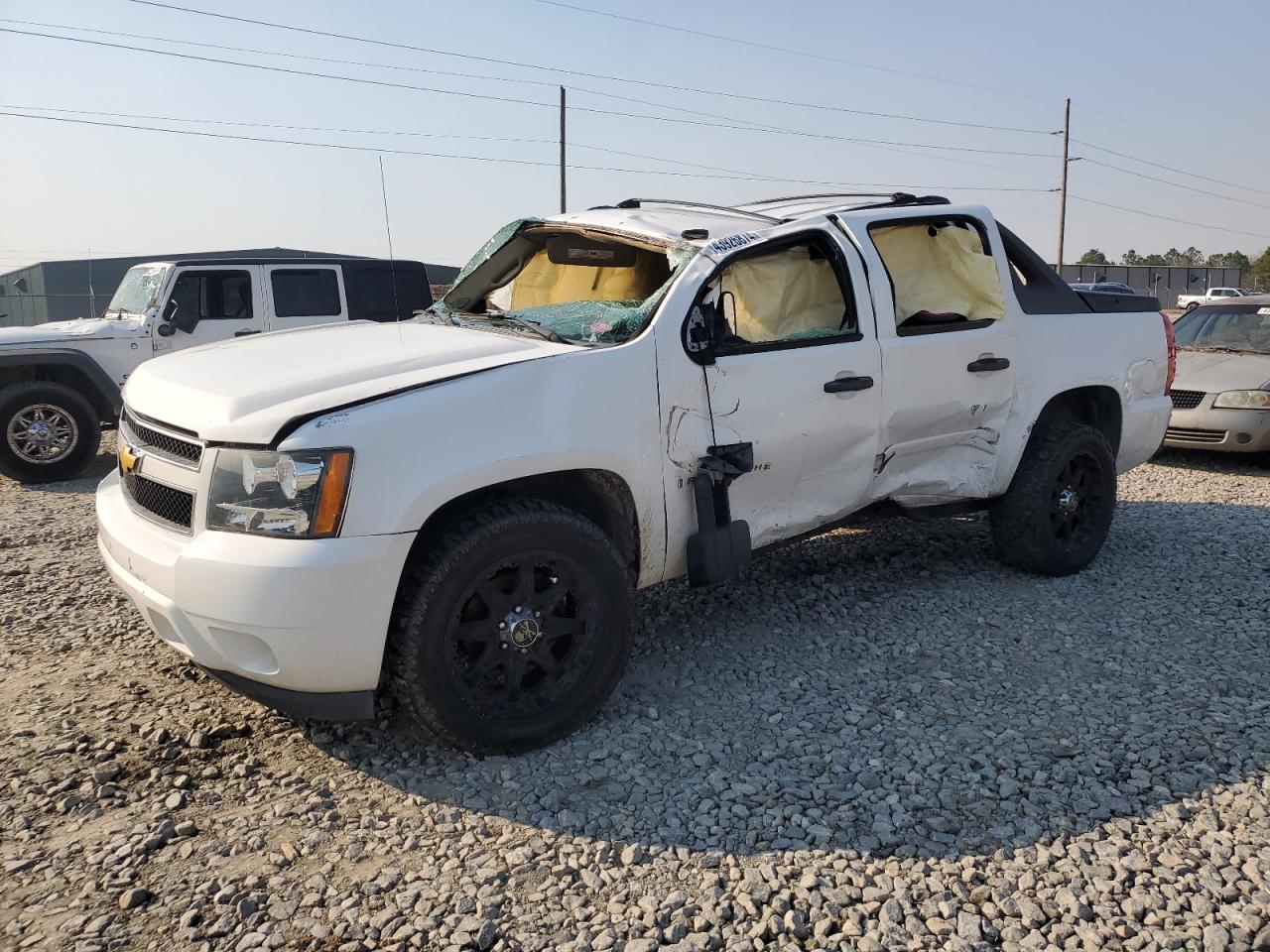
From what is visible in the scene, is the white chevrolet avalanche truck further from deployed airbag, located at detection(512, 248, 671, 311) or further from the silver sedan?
the silver sedan

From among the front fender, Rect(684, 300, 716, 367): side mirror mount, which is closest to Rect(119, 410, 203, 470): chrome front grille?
the front fender

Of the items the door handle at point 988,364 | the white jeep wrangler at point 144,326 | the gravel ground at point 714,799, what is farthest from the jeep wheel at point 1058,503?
the white jeep wrangler at point 144,326

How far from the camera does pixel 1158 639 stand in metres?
4.54

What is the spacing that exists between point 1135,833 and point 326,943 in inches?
91.2

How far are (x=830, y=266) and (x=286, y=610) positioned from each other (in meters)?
2.81

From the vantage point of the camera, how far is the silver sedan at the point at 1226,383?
27.9 feet

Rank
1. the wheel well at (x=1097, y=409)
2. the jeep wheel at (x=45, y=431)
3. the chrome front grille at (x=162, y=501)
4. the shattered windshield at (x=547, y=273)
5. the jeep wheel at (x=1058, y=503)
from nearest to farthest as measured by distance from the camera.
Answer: the chrome front grille at (x=162, y=501) < the shattered windshield at (x=547, y=273) < the jeep wheel at (x=1058, y=503) < the wheel well at (x=1097, y=409) < the jeep wheel at (x=45, y=431)

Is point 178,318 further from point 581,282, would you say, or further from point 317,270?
point 581,282

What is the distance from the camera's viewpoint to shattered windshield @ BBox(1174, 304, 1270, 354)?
9516mm

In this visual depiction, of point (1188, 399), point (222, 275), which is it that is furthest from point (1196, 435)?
point (222, 275)

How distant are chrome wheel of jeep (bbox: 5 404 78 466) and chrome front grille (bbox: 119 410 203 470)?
5658mm

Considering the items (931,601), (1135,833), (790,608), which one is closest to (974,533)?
(931,601)

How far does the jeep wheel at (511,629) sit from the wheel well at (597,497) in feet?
0.60

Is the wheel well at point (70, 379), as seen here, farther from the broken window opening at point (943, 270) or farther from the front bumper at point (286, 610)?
the broken window opening at point (943, 270)
